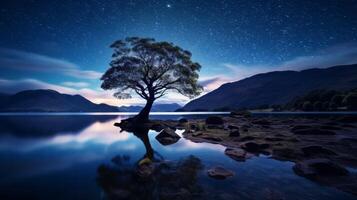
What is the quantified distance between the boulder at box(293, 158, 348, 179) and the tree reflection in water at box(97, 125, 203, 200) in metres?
5.10

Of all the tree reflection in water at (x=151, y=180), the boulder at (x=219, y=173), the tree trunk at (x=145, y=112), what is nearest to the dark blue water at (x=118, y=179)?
the tree reflection in water at (x=151, y=180)

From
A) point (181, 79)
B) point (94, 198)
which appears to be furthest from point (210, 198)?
point (181, 79)

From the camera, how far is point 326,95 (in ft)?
383

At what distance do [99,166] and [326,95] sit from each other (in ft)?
490

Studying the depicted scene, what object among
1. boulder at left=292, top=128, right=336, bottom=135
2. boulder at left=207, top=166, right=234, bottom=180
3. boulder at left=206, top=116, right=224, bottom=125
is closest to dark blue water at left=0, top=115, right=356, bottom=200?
boulder at left=207, top=166, right=234, bottom=180

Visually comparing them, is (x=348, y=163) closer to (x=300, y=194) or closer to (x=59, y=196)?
(x=300, y=194)

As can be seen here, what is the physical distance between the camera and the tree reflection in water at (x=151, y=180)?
658 cm

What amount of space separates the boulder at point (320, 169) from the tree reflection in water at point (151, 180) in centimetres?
510

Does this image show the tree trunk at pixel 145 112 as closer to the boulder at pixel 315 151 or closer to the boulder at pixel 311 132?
the boulder at pixel 311 132

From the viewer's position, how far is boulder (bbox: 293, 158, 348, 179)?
26.5 ft

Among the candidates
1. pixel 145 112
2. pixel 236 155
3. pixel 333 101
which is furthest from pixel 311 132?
pixel 333 101

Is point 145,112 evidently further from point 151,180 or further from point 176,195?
point 176,195

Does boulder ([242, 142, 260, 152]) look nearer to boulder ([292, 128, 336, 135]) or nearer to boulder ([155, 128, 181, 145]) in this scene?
boulder ([155, 128, 181, 145])

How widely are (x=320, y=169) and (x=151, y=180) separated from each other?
8.13 m
